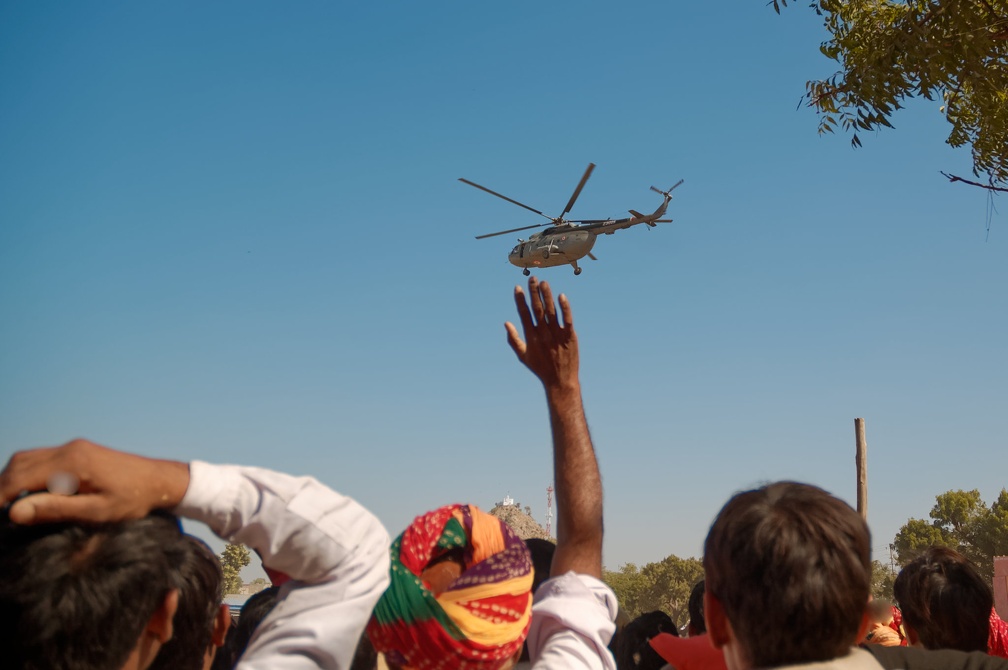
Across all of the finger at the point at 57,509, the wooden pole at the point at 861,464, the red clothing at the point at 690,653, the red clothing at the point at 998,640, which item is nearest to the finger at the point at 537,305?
the red clothing at the point at 690,653

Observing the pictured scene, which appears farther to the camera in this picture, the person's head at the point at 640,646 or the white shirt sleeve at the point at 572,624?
the person's head at the point at 640,646

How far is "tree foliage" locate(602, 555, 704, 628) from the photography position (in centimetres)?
8538

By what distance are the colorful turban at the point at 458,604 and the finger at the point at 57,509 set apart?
0.75 meters

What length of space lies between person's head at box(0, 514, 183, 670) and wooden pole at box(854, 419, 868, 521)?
38.4ft

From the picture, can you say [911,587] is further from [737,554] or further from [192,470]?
[192,470]

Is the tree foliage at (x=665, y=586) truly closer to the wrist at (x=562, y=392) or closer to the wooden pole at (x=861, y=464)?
the wooden pole at (x=861, y=464)

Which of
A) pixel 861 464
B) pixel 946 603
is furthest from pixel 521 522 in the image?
pixel 946 603

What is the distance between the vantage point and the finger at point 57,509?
4.15 feet

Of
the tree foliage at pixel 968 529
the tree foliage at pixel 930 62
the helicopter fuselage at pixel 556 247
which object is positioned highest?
the helicopter fuselage at pixel 556 247

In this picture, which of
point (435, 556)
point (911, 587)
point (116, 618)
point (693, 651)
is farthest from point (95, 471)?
point (911, 587)

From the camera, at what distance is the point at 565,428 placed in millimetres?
2383

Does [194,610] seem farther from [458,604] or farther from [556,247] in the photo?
[556,247]

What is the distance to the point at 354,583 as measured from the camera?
1.64 meters

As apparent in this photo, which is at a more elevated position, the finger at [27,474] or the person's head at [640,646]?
the finger at [27,474]
